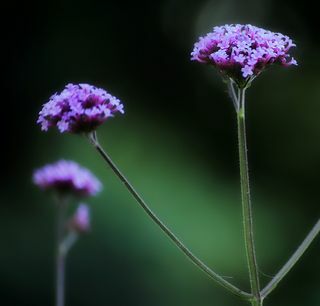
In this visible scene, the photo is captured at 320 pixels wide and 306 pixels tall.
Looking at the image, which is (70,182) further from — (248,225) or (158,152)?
(158,152)

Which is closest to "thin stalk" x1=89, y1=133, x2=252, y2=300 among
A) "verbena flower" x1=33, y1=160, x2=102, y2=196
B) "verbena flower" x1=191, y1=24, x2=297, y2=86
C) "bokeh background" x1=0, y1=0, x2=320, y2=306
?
"verbena flower" x1=191, y1=24, x2=297, y2=86

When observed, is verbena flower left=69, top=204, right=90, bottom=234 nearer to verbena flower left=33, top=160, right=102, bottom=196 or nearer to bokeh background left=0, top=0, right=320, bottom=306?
verbena flower left=33, top=160, right=102, bottom=196

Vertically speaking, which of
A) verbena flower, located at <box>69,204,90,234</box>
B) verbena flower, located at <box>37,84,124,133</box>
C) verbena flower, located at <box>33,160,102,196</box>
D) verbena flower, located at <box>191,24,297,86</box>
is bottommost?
verbena flower, located at <box>69,204,90,234</box>

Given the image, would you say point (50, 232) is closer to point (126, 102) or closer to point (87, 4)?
point (126, 102)

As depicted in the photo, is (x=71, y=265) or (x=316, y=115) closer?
(x=71, y=265)

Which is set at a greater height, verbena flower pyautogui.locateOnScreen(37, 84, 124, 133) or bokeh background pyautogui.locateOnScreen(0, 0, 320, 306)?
verbena flower pyautogui.locateOnScreen(37, 84, 124, 133)

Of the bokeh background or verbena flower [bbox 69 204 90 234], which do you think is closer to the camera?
verbena flower [bbox 69 204 90 234]

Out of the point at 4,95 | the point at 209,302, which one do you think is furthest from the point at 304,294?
the point at 4,95
